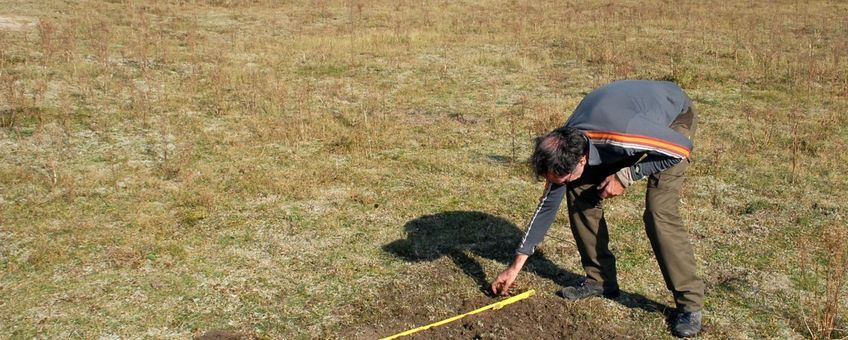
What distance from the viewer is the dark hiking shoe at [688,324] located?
451 centimetres

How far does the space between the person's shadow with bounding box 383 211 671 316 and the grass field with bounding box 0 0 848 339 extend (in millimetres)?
24

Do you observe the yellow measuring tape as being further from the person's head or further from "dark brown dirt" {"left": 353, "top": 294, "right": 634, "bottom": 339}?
the person's head

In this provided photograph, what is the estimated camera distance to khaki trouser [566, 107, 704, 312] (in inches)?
165

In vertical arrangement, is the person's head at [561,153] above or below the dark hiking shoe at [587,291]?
above

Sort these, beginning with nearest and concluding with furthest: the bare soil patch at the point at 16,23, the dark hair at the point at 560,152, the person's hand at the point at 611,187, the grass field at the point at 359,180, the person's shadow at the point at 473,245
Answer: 1. the dark hair at the point at 560,152
2. the person's hand at the point at 611,187
3. the grass field at the point at 359,180
4. the person's shadow at the point at 473,245
5. the bare soil patch at the point at 16,23

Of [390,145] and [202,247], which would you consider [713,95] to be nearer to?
[390,145]

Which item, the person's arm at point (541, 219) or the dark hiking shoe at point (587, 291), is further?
the dark hiking shoe at point (587, 291)

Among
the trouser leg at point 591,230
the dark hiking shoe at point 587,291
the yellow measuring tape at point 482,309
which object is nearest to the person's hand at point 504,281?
the yellow measuring tape at point 482,309

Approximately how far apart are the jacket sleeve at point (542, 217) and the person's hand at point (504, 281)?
221 mm

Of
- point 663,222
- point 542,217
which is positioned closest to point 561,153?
point 542,217

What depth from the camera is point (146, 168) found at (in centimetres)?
745

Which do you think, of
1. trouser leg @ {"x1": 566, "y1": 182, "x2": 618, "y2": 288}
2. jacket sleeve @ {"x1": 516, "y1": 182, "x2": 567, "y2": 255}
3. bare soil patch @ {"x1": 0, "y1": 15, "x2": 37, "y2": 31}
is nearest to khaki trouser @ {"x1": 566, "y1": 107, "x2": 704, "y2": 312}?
trouser leg @ {"x1": 566, "y1": 182, "x2": 618, "y2": 288}

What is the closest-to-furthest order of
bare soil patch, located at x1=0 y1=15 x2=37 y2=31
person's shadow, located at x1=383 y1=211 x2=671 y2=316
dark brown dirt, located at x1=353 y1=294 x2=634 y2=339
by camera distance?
dark brown dirt, located at x1=353 y1=294 x2=634 y2=339
person's shadow, located at x1=383 y1=211 x2=671 y2=316
bare soil patch, located at x1=0 y1=15 x2=37 y2=31

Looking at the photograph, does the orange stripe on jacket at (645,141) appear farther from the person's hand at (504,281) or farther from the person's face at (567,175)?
the person's hand at (504,281)
